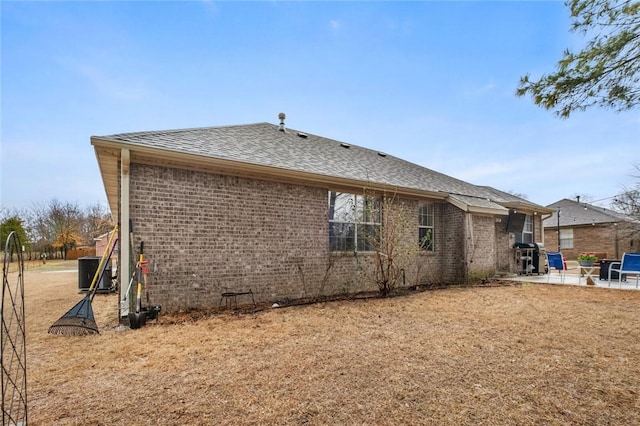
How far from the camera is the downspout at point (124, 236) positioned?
616 cm

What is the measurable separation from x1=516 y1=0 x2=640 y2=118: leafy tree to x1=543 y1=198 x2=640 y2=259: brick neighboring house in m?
22.9

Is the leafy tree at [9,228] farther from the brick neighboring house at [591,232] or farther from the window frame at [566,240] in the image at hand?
the window frame at [566,240]

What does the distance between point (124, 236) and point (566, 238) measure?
32.0 m

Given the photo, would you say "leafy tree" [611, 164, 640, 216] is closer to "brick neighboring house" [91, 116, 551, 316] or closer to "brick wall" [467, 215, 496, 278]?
"brick wall" [467, 215, 496, 278]

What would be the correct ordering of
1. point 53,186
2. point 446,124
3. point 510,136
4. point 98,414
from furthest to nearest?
point 53,186 → point 510,136 → point 446,124 → point 98,414

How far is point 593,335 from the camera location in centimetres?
520

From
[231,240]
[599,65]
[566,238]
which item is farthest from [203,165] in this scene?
[566,238]

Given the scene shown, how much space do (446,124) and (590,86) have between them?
12.7 meters

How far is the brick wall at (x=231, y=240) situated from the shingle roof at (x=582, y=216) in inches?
999

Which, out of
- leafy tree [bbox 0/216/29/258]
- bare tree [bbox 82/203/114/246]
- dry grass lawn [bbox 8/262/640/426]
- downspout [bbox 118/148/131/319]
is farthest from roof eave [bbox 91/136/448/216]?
bare tree [bbox 82/203/114/246]

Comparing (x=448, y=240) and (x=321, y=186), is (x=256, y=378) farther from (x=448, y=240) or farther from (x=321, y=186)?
(x=448, y=240)

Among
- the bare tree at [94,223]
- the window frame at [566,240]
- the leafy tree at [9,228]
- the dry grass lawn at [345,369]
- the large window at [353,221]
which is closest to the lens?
the dry grass lawn at [345,369]

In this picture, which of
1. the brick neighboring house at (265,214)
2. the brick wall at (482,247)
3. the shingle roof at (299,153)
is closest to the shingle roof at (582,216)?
the shingle roof at (299,153)

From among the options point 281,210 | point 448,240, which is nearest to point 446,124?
point 448,240
